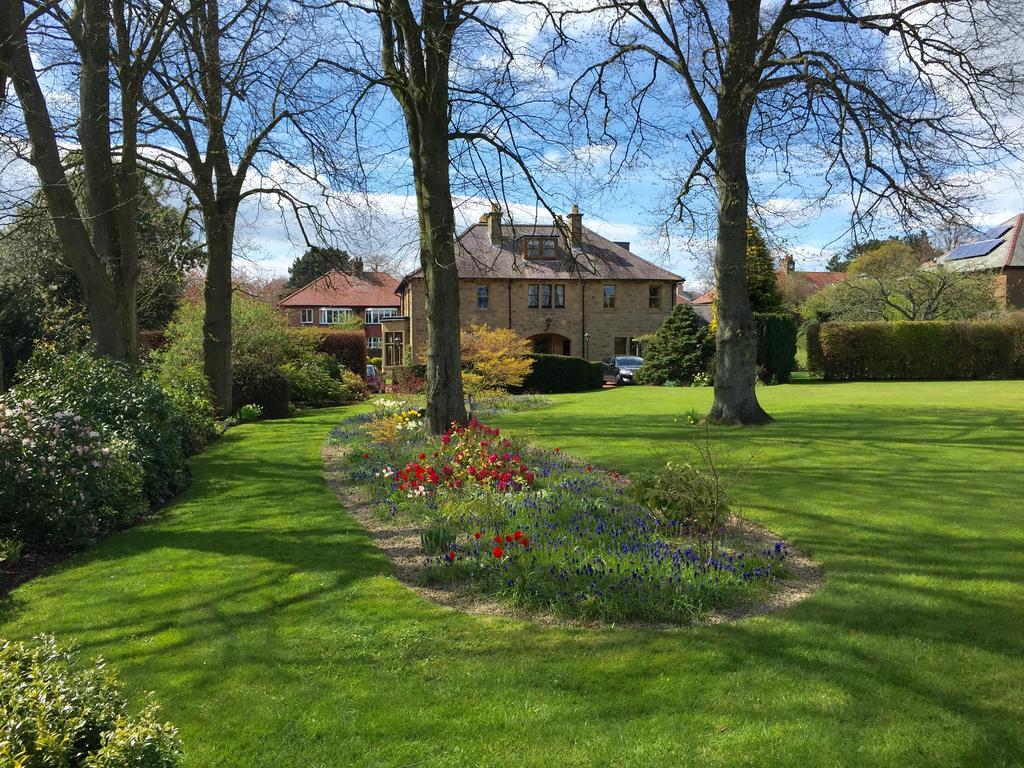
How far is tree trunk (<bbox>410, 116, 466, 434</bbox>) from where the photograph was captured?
1167cm

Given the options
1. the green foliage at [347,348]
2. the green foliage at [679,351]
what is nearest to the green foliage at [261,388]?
the green foliage at [347,348]

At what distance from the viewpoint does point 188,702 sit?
11.8 ft

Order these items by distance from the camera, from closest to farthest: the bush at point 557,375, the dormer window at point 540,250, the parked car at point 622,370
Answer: the bush at point 557,375 → the parked car at point 622,370 → the dormer window at point 540,250

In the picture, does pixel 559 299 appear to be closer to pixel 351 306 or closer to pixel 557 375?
pixel 557 375

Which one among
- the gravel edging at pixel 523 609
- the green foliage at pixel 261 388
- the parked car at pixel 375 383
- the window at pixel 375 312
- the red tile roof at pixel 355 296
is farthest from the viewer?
the window at pixel 375 312

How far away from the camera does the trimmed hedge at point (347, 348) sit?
102 ft

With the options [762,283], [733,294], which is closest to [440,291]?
[733,294]

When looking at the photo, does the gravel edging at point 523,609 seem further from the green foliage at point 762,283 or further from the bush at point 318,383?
the green foliage at point 762,283

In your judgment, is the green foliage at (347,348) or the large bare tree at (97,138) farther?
the green foliage at (347,348)

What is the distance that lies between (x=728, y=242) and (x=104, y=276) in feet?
37.8

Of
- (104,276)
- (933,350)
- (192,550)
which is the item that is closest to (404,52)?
(104,276)

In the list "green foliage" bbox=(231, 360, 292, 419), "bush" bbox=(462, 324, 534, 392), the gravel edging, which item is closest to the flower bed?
the gravel edging

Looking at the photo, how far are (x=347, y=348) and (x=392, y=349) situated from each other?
15.9 meters

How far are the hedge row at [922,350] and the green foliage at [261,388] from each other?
79.8 feet
